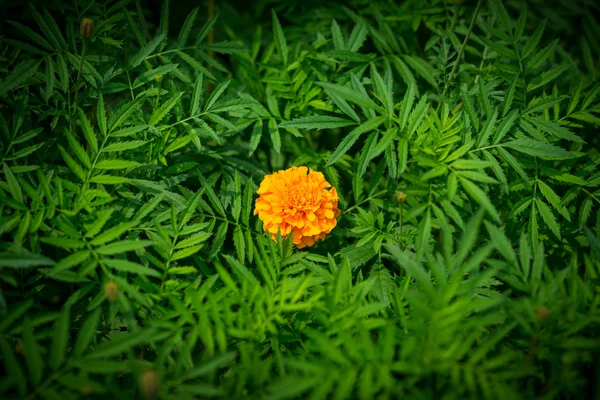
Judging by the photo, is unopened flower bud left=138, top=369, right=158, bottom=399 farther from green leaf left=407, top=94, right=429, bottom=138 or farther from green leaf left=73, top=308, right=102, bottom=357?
green leaf left=407, top=94, right=429, bottom=138

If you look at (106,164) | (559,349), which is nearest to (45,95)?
(106,164)

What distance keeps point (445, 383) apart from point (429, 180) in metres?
0.54

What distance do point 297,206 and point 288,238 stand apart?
10 centimetres

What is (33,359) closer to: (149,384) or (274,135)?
(149,384)

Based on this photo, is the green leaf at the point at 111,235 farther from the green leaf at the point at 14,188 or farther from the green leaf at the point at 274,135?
the green leaf at the point at 274,135

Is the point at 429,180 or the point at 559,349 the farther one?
the point at 429,180

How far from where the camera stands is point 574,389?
3.21 ft

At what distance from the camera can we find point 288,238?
4.53 feet

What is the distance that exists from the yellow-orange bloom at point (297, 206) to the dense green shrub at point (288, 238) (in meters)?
0.06

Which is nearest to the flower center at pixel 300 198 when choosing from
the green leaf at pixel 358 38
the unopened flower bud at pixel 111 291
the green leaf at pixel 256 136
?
the green leaf at pixel 256 136

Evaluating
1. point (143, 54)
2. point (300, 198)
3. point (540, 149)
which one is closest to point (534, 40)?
point (540, 149)

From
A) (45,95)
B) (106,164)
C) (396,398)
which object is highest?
(45,95)

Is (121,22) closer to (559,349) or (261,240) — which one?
(261,240)

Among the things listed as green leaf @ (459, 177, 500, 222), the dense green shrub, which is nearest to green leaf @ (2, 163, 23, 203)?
the dense green shrub
